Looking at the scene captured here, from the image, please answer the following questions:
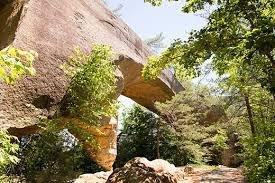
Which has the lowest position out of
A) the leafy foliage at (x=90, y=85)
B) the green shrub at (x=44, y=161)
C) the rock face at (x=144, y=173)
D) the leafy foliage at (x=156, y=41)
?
the rock face at (x=144, y=173)

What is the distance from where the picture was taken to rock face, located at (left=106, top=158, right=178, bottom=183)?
8789 millimetres

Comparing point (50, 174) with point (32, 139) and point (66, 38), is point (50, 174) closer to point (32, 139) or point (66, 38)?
point (32, 139)

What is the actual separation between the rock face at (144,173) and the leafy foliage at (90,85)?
8.48ft

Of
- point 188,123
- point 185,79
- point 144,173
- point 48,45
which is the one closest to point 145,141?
point 188,123

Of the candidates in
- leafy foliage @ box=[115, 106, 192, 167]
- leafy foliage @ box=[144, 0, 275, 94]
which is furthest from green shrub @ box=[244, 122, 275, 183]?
leafy foliage @ box=[115, 106, 192, 167]

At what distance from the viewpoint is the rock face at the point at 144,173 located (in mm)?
8789

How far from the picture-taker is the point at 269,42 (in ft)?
20.4

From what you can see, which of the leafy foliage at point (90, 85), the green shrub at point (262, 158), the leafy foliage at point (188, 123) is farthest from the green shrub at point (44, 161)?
the leafy foliage at point (188, 123)

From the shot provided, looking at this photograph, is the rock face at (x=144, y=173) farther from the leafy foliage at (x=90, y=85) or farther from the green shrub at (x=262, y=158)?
the leafy foliage at (x=90, y=85)

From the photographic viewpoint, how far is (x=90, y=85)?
10.9 m

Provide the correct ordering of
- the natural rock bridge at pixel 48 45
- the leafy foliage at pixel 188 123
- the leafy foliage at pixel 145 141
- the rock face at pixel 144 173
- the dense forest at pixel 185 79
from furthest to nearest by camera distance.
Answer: the leafy foliage at pixel 145 141
the leafy foliage at pixel 188 123
the natural rock bridge at pixel 48 45
the rock face at pixel 144 173
the dense forest at pixel 185 79

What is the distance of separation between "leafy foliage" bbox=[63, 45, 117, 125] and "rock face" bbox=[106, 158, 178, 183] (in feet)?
8.48

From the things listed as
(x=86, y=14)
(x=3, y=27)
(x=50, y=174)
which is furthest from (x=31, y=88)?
(x=86, y=14)

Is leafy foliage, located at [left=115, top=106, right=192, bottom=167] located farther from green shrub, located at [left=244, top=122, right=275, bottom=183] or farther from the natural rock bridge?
green shrub, located at [left=244, top=122, right=275, bottom=183]
